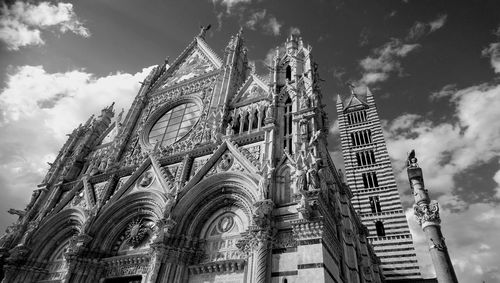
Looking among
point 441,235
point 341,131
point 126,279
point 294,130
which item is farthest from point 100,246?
point 341,131

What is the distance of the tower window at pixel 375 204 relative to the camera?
31108 mm

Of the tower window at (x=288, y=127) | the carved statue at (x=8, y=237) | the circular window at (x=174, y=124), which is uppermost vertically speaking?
the circular window at (x=174, y=124)

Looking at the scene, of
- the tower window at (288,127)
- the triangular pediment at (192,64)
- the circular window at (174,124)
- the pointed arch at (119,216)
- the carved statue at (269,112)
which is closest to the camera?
the tower window at (288,127)

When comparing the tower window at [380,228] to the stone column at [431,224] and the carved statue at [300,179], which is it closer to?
the stone column at [431,224]

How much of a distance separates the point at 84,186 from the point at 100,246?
4.27 m

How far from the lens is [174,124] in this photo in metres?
19.9

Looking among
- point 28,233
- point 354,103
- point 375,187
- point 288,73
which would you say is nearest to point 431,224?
point 288,73

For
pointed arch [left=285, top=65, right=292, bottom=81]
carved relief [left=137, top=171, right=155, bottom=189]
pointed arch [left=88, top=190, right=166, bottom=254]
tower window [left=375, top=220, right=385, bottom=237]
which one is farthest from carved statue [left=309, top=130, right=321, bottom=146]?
tower window [left=375, top=220, right=385, bottom=237]

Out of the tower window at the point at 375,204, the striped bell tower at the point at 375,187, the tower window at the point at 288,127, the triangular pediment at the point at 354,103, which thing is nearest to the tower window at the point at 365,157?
the striped bell tower at the point at 375,187

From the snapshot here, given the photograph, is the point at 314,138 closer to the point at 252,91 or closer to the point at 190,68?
the point at 252,91

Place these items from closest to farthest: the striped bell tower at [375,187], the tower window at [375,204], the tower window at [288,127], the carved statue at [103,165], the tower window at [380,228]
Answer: the tower window at [288,127]
the carved statue at [103,165]
the striped bell tower at [375,187]
the tower window at [380,228]
the tower window at [375,204]

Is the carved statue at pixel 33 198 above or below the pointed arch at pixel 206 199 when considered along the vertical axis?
above

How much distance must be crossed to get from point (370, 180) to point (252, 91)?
2139cm

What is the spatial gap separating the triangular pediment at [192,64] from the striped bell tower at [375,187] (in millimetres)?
18141
